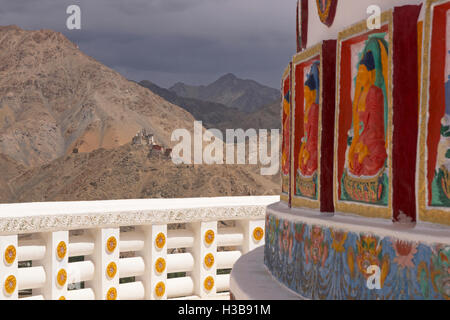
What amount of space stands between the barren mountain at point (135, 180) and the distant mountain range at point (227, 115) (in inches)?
1326

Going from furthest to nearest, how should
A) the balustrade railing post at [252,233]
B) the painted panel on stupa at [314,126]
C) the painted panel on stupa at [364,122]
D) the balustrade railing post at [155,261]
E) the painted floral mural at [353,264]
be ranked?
the balustrade railing post at [252,233] < the balustrade railing post at [155,261] < the painted panel on stupa at [314,126] < the painted panel on stupa at [364,122] < the painted floral mural at [353,264]

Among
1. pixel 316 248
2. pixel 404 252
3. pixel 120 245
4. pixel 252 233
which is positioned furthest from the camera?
pixel 252 233

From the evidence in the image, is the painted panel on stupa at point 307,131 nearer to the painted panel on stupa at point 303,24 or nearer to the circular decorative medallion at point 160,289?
the painted panel on stupa at point 303,24

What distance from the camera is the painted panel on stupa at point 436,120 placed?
2.50m

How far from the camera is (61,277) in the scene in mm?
5590

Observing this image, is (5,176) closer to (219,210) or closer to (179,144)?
(179,144)

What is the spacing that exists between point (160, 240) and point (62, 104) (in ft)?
198

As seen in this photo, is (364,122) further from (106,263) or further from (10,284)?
(10,284)

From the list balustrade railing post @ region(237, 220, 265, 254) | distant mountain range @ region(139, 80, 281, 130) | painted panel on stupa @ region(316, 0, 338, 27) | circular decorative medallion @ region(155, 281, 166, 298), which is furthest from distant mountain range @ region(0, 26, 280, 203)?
painted panel on stupa @ region(316, 0, 338, 27)

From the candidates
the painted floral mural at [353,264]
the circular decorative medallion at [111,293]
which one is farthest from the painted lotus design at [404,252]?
the circular decorative medallion at [111,293]

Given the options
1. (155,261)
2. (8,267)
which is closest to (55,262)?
(8,267)

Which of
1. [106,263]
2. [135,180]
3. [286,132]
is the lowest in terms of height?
[135,180]

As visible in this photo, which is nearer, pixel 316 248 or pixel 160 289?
pixel 316 248

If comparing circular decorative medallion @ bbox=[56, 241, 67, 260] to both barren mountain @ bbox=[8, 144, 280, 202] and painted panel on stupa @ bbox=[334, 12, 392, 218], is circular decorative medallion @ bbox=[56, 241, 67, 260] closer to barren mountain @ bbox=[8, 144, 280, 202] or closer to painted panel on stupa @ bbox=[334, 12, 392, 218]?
painted panel on stupa @ bbox=[334, 12, 392, 218]
